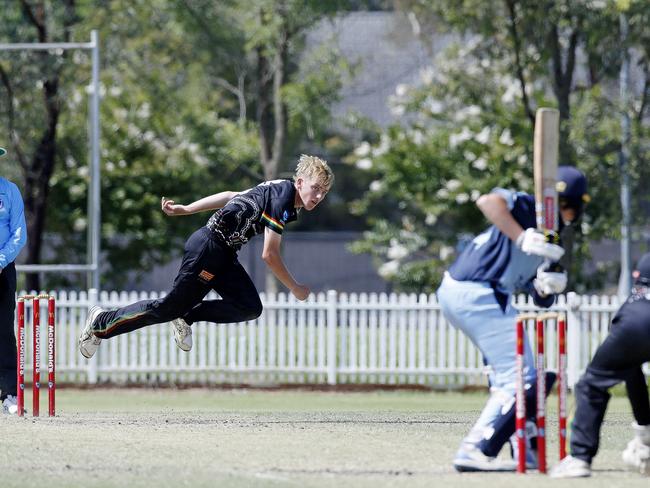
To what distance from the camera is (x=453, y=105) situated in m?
22.2

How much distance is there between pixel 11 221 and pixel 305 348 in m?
8.25

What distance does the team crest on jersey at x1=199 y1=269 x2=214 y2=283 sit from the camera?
910 centimetres

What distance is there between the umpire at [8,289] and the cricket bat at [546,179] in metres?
4.78

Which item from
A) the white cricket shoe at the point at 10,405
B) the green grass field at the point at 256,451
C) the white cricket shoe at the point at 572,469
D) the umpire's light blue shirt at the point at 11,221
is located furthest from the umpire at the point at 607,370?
the umpire's light blue shirt at the point at 11,221

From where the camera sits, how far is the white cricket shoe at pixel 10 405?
32.9ft

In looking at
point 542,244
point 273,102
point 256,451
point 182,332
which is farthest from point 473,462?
point 273,102

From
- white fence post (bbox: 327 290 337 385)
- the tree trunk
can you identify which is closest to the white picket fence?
white fence post (bbox: 327 290 337 385)

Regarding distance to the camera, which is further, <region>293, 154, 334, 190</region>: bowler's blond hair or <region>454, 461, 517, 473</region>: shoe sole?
<region>293, 154, 334, 190</region>: bowler's blond hair

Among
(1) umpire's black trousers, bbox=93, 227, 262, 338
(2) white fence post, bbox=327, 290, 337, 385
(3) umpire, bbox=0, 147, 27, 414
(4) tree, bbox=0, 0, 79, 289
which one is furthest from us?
(4) tree, bbox=0, 0, 79, 289

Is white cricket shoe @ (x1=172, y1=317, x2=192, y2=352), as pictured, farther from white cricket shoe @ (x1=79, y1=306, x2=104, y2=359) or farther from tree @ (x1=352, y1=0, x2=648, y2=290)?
tree @ (x1=352, y1=0, x2=648, y2=290)

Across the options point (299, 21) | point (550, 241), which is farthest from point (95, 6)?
point (550, 241)

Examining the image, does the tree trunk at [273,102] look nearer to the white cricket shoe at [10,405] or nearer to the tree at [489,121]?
the tree at [489,121]

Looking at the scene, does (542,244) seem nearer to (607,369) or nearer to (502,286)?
(502,286)

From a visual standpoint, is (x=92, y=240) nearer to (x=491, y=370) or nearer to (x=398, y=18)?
(x=491, y=370)
